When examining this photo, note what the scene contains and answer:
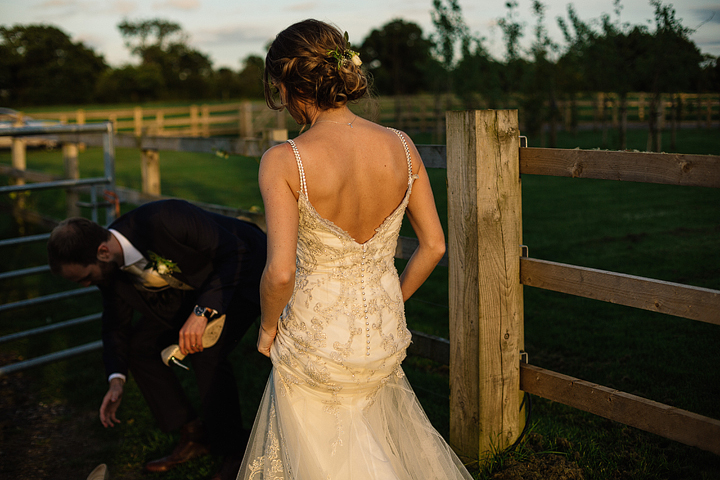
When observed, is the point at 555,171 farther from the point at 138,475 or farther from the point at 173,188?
the point at 173,188

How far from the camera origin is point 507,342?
2.89m

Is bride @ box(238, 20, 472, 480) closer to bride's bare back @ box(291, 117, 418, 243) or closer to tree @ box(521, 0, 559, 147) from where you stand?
bride's bare back @ box(291, 117, 418, 243)

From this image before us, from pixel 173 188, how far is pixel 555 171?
12926 mm

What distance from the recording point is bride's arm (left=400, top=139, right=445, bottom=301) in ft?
7.53

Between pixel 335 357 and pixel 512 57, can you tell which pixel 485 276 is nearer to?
pixel 335 357

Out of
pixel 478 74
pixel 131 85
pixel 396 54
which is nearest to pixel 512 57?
pixel 478 74

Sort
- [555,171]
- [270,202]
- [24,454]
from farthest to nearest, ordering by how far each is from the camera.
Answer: [24,454] < [555,171] < [270,202]

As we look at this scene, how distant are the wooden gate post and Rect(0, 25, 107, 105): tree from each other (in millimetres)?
60060

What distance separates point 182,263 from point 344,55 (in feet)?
5.99

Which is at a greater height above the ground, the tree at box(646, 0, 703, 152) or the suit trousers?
the tree at box(646, 0, 703, 152)

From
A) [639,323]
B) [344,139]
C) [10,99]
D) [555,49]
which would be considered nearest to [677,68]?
[555,49]

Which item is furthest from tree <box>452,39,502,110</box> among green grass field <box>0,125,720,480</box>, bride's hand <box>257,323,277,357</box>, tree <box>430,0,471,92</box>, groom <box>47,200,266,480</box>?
bride's hand <box>257,323,277,357</box>

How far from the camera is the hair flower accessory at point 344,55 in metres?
2.05

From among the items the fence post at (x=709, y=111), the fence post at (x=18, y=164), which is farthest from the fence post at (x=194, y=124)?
the fence post at (x=709, y=111)
